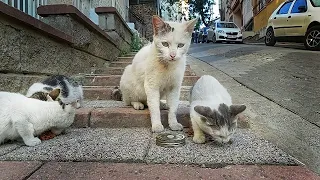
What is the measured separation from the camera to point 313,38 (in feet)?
30.5

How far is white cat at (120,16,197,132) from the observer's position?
98.8 inches

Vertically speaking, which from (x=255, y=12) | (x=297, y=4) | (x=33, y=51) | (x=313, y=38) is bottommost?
(x=33, y=51)

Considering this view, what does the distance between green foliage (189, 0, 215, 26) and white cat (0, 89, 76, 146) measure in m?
34.3

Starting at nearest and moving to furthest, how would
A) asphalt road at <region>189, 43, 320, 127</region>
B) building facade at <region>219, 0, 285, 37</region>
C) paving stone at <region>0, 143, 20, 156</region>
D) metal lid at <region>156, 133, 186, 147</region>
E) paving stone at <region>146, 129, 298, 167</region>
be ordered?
paving stone at <region>146, 129, 298, 167</region> < paving stone at <region>0, 143, 20, 156</region> < metal lid at <region>156, 133, 186, 147</region> < asphalt road at <region>189, 43, 320, 127</region> < building facade at <region>219, 0, 285, 37</region>

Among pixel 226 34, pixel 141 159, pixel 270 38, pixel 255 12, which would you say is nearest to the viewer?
pixel 141 159

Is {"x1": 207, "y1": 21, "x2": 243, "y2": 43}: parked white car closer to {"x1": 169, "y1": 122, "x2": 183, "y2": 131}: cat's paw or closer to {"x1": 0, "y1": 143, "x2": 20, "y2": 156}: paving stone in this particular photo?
{"x1": 169, "y1": 122, "x2": 183, "y2": 131}: cat's paw

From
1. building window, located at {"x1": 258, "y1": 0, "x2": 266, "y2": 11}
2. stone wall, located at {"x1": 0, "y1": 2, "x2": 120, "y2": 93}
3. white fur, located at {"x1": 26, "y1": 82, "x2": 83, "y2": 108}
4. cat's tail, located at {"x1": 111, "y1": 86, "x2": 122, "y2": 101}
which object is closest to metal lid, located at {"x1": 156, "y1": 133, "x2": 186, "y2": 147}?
white fur, located at {"x1": 26, "y1": 82, "x2": 83, "y2": 108}

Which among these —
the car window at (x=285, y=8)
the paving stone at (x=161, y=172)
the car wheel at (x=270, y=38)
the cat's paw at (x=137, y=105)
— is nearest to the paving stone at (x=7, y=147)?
the paving stone at (x=161, y=172)

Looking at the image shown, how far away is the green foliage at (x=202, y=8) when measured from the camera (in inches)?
1373

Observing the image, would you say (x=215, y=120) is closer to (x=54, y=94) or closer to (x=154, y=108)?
(x=154, y=108)

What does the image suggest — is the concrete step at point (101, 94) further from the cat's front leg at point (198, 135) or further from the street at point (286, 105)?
the cat's front leg at point (198, 135)

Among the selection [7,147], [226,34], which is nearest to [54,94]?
[7,147]

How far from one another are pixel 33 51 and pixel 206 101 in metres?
2.10

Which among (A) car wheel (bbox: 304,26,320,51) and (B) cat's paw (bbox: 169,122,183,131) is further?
(A) car wheel (bbox: 304,26,320,51)
